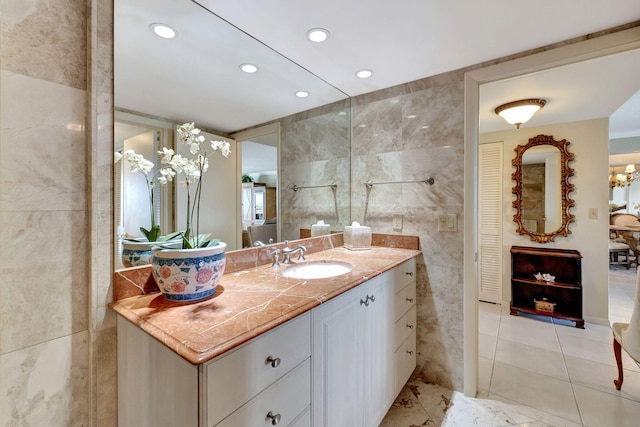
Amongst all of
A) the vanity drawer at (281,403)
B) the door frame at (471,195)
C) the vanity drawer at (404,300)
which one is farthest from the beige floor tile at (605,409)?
the vanity drawer at (281,403)

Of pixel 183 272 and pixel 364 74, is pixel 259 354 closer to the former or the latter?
pixel 183 272

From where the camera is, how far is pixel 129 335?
878 millimetres

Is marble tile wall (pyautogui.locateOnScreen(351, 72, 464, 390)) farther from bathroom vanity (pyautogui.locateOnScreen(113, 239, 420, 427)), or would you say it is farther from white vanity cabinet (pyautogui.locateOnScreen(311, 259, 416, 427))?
bathroom vanity (pyautogui.locateOnScreen(113, 239, 420, 427))

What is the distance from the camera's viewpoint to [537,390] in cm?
181

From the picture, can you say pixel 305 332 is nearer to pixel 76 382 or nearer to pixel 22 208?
pixel 76 382

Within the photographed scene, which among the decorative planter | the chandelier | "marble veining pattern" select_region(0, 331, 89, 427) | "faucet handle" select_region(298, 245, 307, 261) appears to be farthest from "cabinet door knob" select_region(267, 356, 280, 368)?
the chandelier

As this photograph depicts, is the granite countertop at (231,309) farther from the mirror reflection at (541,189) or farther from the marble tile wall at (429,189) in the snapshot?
the mirror reflection at (541,189)

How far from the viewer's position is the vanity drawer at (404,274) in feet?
5.27

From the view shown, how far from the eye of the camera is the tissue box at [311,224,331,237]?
2041mm

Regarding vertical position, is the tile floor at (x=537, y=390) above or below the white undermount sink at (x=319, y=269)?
below

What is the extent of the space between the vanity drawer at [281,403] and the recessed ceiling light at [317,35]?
5.03 ft

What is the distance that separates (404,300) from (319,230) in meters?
0.78

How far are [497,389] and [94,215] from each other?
2467 millimetres

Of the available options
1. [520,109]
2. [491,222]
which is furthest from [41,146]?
[491,222]
